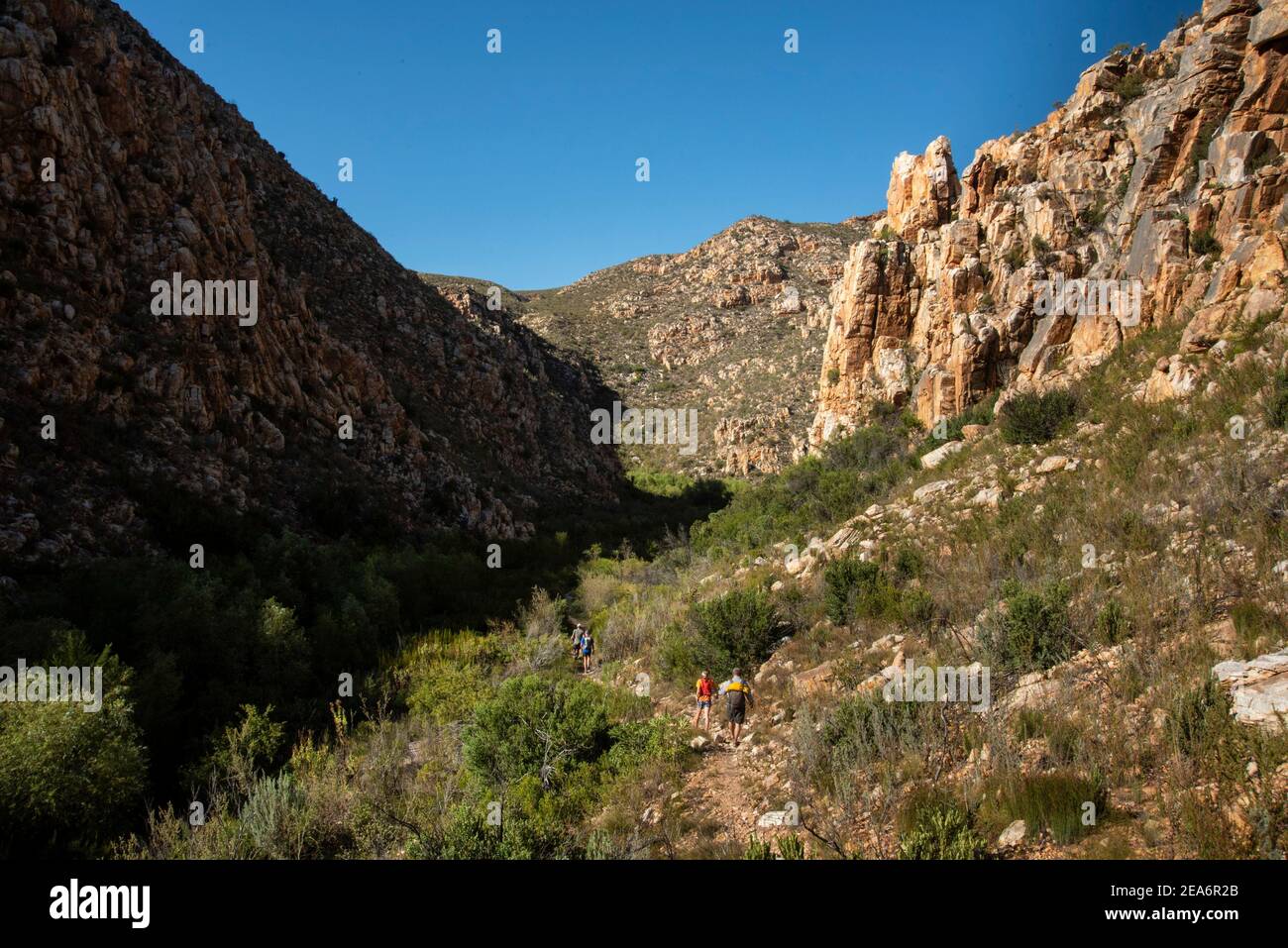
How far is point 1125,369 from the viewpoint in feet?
36.3

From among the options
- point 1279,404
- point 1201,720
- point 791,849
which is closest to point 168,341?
point 791,849

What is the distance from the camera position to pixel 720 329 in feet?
154

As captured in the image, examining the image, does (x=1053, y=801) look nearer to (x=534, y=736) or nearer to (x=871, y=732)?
(x=871, y=732)

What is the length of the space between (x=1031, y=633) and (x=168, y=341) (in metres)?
18.9

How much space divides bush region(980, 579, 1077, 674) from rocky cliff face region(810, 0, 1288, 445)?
232 inches

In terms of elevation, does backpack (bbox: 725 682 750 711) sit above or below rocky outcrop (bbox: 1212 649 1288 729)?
below

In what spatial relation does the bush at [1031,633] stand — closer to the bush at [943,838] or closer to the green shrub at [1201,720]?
the green shrub at [1201,720]

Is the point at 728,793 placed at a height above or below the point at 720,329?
below

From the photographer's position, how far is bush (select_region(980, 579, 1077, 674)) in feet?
18.0

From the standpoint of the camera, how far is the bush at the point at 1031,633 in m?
5.49

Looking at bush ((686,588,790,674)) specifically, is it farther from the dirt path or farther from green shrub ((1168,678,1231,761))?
green shrub ((1168,678,1231,761))

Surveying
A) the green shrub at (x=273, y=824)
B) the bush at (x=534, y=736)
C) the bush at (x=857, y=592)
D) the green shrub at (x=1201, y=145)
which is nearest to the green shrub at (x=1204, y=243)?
the green shrub at (x=1201, y=145)

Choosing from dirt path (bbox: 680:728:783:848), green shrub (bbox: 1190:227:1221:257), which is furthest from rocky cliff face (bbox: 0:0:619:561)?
green shrub (bbox: 1190:227:1221:257)
